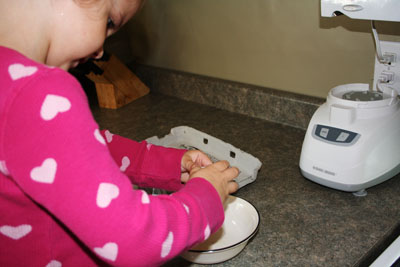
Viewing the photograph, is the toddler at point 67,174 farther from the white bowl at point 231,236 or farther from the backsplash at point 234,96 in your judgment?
the backsplash at point 234,96

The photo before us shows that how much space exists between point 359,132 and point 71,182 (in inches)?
23.7

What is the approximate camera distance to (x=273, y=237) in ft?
2.61

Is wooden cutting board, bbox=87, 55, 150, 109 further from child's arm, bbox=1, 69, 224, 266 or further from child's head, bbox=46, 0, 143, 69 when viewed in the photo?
child's arm, bbox=1, 69, 224, 266

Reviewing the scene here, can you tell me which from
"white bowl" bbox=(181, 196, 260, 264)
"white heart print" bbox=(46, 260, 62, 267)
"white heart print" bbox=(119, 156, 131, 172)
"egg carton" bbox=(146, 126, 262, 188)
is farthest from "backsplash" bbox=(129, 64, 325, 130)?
"white heart print" bbox=(46, 260, 62, 267)

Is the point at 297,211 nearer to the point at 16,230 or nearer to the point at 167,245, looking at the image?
the point at 167,245

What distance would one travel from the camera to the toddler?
1.59 feet

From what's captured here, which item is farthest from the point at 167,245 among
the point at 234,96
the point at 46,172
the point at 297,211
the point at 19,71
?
the point at 234,96

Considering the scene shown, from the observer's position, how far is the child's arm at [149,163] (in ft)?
2.77

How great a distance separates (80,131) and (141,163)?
372 millimetres

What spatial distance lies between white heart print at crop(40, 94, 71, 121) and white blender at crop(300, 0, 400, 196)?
0.57m

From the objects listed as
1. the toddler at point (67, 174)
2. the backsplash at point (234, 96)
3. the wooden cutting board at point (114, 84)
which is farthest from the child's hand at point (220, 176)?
the wooden cutting board at point (114, 84)

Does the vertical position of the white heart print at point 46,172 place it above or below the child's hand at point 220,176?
above

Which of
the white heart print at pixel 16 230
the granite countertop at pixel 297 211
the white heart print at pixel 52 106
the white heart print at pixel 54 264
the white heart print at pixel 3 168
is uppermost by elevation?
the white heart print at pixel 52 106

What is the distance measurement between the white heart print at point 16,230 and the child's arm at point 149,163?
0.93 feet
